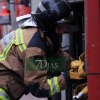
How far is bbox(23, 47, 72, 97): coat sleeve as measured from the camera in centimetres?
283

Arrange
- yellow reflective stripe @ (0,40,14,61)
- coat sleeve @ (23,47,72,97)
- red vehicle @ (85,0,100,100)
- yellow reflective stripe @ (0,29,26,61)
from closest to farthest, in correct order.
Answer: red vehicle @ (85,0,100,100) → coat sleeve @ (23,47,72,97) → yellow reflective stripe @ (0,29,26,61) → yellow reflective stripe @ (0,40,14,61)

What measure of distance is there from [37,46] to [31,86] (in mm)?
353

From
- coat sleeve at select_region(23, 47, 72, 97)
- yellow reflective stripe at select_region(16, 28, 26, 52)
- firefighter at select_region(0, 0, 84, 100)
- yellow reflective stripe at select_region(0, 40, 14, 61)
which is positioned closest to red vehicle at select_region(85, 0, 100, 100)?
firefighter at select_region(0, 0, 84, 100)

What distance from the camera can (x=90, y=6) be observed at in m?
2.12

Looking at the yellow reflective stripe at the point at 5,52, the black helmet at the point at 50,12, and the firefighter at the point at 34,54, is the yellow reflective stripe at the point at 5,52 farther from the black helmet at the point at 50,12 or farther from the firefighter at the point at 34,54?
the black helmet at the point at 50,12

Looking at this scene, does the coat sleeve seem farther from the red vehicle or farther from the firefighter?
the red vehicle

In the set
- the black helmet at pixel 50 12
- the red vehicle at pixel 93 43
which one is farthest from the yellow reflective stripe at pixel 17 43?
the red vehicle at pixel 93 43

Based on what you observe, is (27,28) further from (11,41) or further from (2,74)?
(2,74)

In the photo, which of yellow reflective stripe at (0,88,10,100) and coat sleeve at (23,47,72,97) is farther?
yellow reflective stripe at (0,88,10,100)

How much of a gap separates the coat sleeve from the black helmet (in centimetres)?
28

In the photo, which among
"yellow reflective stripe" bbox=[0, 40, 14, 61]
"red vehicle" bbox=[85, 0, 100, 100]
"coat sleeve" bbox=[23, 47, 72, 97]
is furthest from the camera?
"yellow reflective stripe" bbox=[0, 40, 14, 61]

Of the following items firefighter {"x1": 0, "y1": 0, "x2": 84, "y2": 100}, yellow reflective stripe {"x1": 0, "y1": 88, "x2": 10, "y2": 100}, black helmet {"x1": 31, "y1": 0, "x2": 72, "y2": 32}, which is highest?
black helmet {"x1": 31, "y1": 0, "x2": 72, "y2": 32}

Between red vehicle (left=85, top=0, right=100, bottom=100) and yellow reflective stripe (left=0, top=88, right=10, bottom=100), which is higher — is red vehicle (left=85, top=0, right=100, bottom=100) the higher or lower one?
the higher one

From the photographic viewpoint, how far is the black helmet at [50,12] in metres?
2.89
